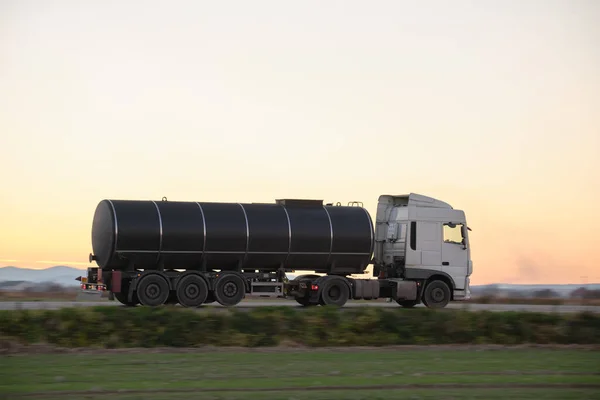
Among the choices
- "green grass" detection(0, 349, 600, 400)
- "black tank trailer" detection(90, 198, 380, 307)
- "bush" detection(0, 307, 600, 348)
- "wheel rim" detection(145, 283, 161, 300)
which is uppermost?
"black tank trailer" detection(90, 198, 380, 307)

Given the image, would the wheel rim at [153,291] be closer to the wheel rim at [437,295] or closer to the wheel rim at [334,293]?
the wheel rim at [334,293]

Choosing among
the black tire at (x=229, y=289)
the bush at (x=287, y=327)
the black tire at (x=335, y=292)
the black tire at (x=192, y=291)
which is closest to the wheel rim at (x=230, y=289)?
the black tire at (x=229, y=289)

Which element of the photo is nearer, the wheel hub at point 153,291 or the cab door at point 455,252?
the wheel hub at point 153,291

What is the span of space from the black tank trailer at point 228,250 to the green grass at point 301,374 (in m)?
14.0

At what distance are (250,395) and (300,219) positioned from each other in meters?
21.2

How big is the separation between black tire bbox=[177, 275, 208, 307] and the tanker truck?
0.04 metres

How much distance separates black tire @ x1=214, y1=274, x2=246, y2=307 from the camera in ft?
108

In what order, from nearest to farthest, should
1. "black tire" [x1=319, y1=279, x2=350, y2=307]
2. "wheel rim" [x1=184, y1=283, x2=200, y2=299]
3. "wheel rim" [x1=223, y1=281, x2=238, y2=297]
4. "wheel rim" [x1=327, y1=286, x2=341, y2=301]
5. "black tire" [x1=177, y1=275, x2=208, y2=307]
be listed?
1. "black tire" [x1=177, y1=275, x2=208, y2=307]
2. "wheel rim" [x1=184, y1=283, x2=200, y2=299]
3. "wheel rim" [x1=223, y1=281, x2=238, y2=297]
4. "black tire" [x1=319, y1=279, x2=350, y2=307]
5. "wheel rim" [x1=327, y1=286, x2=341, y2=301]

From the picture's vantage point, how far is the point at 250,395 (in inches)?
515

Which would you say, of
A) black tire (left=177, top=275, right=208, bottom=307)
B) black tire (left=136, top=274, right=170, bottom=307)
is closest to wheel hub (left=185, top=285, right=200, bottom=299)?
black tire (left=177, top=275, right=208, bottom=307)

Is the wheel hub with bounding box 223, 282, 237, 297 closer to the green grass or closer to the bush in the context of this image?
the bush

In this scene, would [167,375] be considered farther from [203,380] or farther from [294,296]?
[294,296]

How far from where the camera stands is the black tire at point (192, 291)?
3234 centimetres

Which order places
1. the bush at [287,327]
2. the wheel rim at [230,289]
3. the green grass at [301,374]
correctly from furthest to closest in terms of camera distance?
1. the wheel rim at [230,289]
2. the bush at [287,327]
3. the green grass at [301,374]
